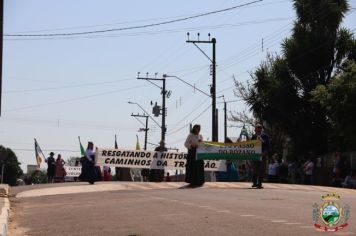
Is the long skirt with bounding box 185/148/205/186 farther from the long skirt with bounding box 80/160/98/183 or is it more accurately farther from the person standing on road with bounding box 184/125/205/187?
the long skirt with bounding box 80/160/98/183

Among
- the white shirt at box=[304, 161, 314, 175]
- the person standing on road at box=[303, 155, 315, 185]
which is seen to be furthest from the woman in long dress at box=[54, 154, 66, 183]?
the white shirt at box=[304, 161, 314, 175]

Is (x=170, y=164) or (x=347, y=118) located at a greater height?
(x=347, y=118)

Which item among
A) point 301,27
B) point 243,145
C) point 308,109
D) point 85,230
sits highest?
point 301,27

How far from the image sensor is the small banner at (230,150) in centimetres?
2320

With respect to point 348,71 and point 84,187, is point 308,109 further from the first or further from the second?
point 84,187

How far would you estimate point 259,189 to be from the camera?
17734 millimetres

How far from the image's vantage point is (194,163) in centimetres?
1873

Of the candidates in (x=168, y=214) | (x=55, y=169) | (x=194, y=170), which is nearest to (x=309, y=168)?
(x=194, y=170)

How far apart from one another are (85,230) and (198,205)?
3.34 metres

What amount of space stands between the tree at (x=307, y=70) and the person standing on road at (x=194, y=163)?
20.2m

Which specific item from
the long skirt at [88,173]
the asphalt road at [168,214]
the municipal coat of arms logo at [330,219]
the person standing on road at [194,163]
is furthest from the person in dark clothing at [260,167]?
the municipal coat of arms logo at [330,219]

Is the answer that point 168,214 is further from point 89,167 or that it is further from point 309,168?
point 309,168

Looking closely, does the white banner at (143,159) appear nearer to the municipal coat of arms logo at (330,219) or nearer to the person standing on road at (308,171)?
the person standing on road at (308,171)

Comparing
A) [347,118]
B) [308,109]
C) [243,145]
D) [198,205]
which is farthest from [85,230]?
[308,109]
